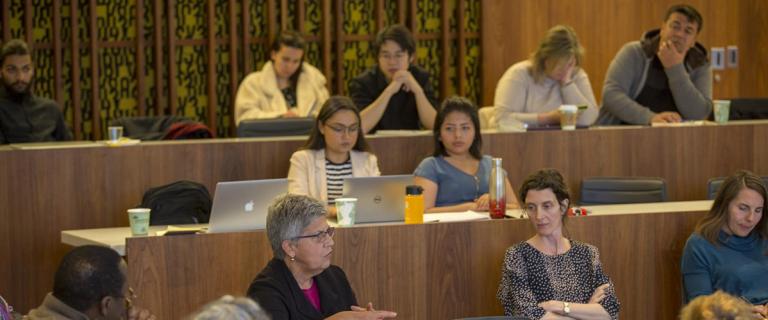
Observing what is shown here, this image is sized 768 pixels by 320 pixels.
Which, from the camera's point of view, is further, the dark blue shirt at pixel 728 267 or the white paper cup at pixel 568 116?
the white paper cup at pixel 568 116

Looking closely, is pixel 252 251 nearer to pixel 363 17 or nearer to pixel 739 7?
pixel 363 17

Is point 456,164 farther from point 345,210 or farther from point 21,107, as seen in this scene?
point 21,107

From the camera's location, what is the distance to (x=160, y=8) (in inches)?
349

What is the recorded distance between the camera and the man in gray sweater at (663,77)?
752 cm

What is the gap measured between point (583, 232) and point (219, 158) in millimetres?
2008

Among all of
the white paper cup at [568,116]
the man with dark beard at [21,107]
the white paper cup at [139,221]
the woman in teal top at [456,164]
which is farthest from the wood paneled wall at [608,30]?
the white paper cup at [139,221]

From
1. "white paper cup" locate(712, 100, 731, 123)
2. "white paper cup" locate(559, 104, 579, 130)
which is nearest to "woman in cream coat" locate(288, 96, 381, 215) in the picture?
"white paper cup" locate(559, 104, 579, 130)

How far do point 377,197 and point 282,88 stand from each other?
2.76m

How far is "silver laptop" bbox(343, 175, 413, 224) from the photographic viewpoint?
5445mm

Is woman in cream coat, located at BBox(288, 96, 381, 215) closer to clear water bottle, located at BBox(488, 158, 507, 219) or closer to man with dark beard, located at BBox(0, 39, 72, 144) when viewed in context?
clear water bottle, located at BBox(488, 158, 507, 219)

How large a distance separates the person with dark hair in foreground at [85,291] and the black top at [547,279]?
1831mm

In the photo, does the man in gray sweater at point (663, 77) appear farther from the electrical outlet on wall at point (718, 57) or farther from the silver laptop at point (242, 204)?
the silver laptop at point (242, 204)

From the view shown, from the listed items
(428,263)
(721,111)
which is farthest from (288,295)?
(721,111)

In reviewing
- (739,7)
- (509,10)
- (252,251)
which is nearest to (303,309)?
(252,251)
